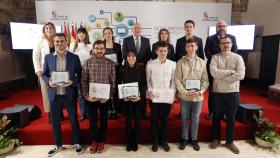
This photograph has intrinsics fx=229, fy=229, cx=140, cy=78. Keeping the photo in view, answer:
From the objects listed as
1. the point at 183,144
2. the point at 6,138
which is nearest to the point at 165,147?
the point at 183,144

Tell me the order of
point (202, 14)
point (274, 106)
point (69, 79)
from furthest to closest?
point (202, 14)
point (274, 106)
point (69, 79)

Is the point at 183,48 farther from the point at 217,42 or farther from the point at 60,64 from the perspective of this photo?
the point at 60,64

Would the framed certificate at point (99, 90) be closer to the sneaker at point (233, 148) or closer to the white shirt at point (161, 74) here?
the white shirt at point (161, 74)

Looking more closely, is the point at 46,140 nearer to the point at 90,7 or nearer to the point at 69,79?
the point at 69,79

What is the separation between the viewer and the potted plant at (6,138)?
118 inches

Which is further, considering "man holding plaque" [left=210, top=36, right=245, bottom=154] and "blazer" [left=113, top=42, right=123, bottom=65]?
"blazer" [left=113, top=42, right=123, bottom=65]

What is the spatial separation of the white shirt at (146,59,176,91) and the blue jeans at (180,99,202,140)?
1.06 feet

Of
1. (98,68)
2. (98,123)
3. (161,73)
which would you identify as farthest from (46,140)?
(161,73)

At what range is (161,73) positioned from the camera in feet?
9.45

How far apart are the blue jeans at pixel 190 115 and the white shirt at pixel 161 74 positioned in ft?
1.06

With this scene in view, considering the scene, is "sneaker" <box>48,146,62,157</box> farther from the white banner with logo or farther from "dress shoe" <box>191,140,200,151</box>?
the white banner with logo

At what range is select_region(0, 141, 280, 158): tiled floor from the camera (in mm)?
2994

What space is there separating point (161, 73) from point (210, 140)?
1378 millimetres

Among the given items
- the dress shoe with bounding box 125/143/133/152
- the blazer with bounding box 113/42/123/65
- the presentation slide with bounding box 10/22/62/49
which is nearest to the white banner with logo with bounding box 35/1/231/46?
the presentation slide with bounding box 10/22/62/49
